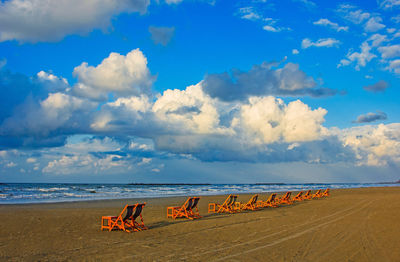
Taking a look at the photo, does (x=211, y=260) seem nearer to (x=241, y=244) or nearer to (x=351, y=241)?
(x=241, y=244)

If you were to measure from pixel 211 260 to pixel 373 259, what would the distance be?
345 cm

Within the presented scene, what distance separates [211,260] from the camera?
6.70 meters

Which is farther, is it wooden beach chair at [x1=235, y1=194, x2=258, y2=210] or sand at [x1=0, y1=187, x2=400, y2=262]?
wooden beach chair at [x1=235, y1=194, x2=258, y2=210]

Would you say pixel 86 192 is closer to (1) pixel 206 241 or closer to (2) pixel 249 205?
(2) pixel 249 205

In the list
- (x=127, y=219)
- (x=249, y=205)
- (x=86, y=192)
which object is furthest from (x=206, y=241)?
(x=86, y=192)

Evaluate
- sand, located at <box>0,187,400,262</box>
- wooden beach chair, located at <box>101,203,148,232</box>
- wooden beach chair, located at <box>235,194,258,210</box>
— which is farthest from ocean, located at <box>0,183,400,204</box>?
wooden beach chair, located at <box>101,203,148,232</box>

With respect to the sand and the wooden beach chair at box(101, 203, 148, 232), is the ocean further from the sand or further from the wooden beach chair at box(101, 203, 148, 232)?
the wooden beach chair at box(101, 203, 148, 232)

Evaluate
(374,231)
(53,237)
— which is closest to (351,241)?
(374,231)

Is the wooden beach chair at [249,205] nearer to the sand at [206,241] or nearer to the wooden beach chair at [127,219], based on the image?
the sand at [206,241]

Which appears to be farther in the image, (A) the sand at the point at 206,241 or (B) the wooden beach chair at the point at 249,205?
(B) the wooden beach chair at the point at 249,205

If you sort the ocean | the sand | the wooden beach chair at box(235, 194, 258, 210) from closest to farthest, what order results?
the sand → the wooden beach chair at box(235, 194, 258, 210) → the ocean

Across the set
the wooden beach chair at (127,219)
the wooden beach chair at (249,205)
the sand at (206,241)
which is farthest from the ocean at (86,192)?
the wooden beach chair at (127,219)

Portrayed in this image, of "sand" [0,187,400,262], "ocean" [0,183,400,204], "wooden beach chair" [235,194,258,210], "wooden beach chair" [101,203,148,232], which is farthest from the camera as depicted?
"ocean" [0,183,400,204]

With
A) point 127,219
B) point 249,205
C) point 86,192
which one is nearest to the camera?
point 127,219
